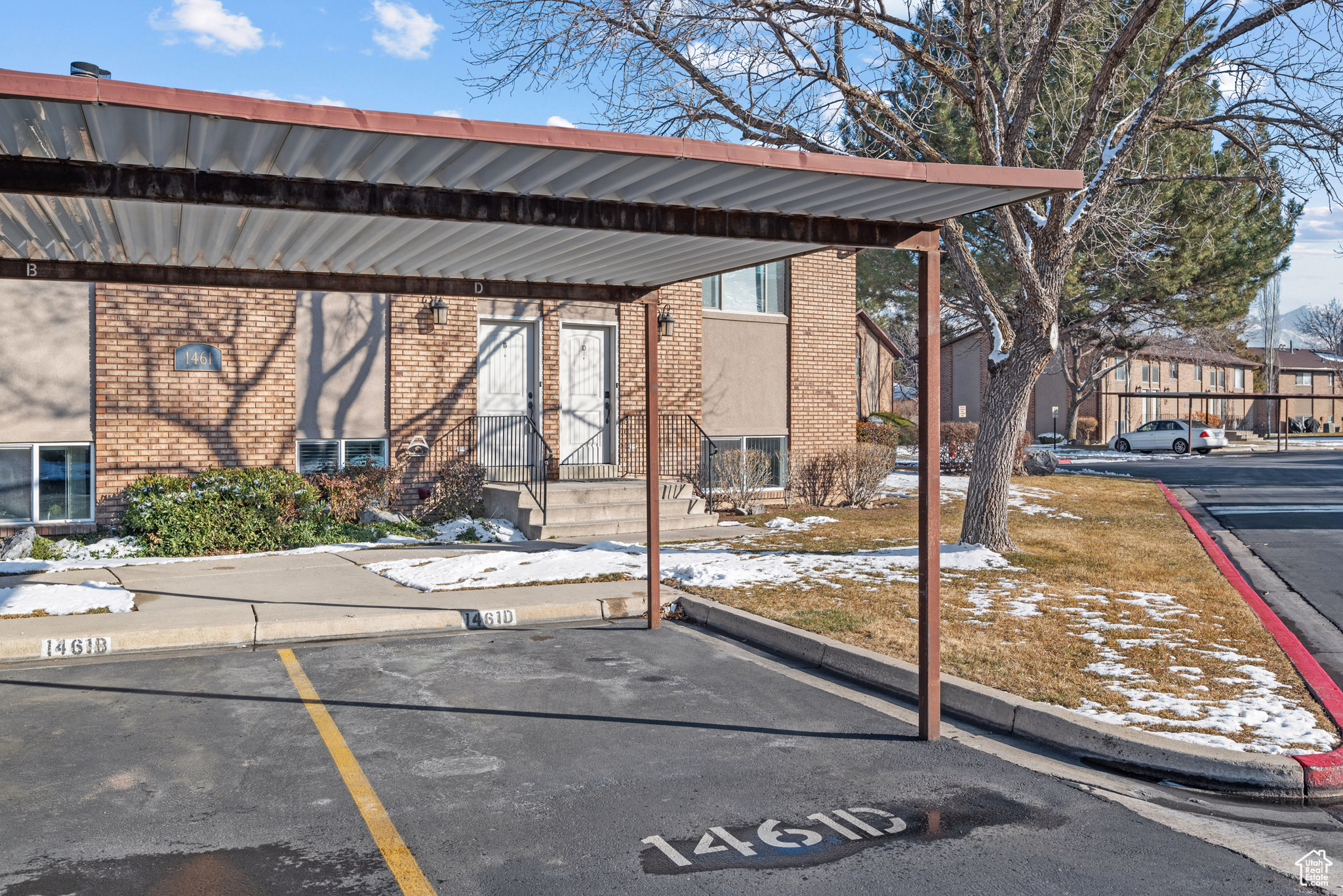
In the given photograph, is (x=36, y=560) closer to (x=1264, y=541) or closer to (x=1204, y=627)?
(x=1204, y=627)

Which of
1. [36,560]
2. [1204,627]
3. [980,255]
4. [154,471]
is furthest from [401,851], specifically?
[980,255]

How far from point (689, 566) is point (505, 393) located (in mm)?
5929

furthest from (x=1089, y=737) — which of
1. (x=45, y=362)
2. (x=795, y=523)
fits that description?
(x=45, y=362)

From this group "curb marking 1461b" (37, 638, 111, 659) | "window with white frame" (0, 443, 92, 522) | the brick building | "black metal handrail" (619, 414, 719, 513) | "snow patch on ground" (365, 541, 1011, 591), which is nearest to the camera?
the brick building

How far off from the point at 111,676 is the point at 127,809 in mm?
2864

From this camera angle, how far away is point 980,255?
1350 inches

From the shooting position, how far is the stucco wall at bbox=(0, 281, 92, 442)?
41.9 ft

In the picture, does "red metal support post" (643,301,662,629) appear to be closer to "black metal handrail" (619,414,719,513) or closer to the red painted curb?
the red painted curb

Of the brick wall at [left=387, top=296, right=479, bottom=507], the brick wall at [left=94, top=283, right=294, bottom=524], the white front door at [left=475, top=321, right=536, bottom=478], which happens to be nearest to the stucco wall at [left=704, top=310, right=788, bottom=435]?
the white front door at [left=475, top=321, right=536, bottom=478]

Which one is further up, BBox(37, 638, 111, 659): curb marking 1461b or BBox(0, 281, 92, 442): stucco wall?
BBox(0, 281, 92, 442): stucco wall

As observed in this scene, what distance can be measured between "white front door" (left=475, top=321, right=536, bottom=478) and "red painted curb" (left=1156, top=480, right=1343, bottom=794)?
9710mm

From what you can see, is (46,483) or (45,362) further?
(46,483)

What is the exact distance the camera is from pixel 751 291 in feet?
61.9

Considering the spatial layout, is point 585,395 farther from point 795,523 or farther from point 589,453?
point 795,523
